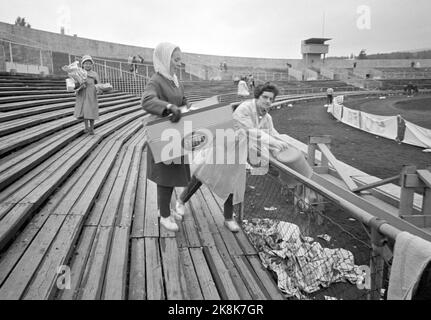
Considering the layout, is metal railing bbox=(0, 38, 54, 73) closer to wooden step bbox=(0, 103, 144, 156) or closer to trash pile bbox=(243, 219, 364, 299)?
wooden step bbox=(0, 103, 144, 156)

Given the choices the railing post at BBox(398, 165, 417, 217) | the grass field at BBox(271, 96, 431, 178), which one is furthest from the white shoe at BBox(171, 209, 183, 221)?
the grass field at BBox(271, 96, 431, 178)

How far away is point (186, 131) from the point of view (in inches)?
107

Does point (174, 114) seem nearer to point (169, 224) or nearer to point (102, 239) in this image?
point (169, 224)

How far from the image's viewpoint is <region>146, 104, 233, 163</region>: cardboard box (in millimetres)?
2656

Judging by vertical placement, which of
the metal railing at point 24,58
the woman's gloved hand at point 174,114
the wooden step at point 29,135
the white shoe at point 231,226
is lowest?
the white shoe at point 231,226

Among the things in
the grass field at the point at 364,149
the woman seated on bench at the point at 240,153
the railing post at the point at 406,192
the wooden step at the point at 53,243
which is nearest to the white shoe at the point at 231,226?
the woman seated on bench at the point at 240,153

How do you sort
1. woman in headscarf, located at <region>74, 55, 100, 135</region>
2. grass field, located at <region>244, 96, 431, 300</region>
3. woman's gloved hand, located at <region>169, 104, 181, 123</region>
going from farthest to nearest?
1. woman in headscarf, located at <region>74, 55, 100, 135</region>
2. grass field, located at <region>244, 96, 431, 300</region>
3. woman's gloved hand, located at <region>169, 104, 181, 123</region>

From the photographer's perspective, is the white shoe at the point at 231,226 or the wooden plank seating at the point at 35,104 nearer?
the white shoe at the point at 231,226

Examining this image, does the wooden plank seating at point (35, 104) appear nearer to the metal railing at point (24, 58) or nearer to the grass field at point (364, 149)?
the metal railing at point (24, 58)

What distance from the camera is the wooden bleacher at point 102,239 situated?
7.32ft

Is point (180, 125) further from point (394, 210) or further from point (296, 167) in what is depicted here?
point (394, 210)

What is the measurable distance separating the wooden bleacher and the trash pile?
0.50 metres

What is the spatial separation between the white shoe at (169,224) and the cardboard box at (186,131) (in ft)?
2.34
